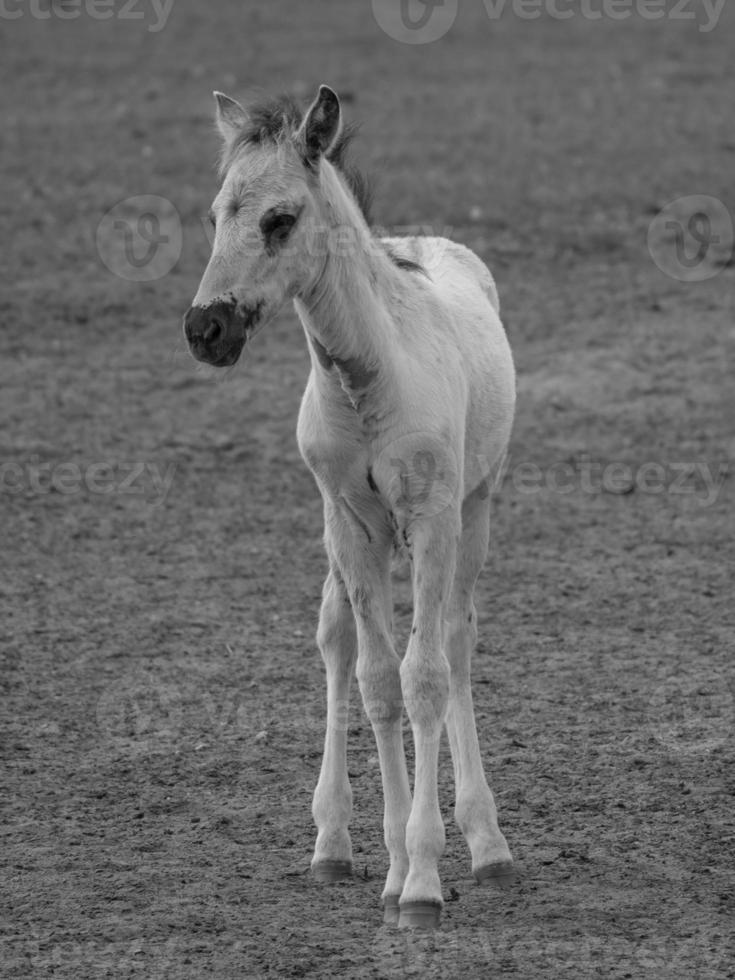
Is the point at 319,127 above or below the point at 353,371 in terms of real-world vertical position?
above

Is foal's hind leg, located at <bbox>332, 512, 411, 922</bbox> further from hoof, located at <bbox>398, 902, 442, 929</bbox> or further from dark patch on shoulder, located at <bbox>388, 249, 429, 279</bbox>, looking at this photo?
dark patch on shoulder, located at <bbox>388, 249, 429, 279</bbox>

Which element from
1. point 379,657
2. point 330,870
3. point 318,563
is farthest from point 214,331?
point 318,563

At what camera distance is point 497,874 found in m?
5.70

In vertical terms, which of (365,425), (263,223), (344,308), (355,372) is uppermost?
(263,223)

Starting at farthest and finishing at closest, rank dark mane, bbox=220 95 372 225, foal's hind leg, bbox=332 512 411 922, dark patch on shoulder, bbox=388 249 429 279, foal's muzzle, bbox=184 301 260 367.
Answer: dark patch on shoulder, bbox=388 249 429 279, foal's hind leg, bbox=332 512 411 922, dark mane, bbox=220 95 372 225, foal's muzzle, bbox=184 301 260 367

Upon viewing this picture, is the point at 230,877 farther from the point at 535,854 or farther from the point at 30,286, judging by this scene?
the point at 30,286

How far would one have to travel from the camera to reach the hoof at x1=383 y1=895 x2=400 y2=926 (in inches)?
210

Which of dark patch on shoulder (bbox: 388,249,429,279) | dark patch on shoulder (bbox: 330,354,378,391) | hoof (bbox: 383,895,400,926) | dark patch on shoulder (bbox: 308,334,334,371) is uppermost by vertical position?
dark patch on shoulder (bbox: 388,249,429,279)

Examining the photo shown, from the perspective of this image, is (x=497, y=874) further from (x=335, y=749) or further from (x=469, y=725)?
(x=335, y=749)

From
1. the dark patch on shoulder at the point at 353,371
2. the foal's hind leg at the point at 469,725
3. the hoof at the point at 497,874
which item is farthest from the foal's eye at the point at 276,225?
the hoof at the point at 497,874

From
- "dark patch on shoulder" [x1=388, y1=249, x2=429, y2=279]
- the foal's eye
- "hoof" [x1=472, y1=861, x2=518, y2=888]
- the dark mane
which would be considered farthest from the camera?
"dark patch on shoulder" [x1=388, y1=249, x2=429, y2=279]

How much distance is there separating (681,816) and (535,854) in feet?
2.14

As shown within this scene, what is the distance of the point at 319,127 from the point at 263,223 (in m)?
0.42

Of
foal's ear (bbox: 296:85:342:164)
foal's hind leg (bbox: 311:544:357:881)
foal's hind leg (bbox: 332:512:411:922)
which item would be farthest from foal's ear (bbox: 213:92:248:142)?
foal's hind leg (bbox: 311:544:357:881)
